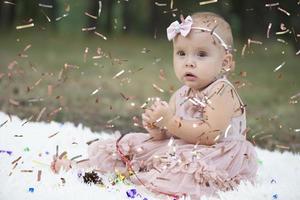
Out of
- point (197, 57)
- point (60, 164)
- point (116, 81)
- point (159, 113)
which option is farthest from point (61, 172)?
point (116, 81)

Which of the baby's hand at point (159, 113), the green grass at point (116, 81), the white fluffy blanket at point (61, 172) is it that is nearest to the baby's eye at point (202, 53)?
the baby's hand at point (159, 113)

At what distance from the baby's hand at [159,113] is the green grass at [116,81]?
1.67 ft

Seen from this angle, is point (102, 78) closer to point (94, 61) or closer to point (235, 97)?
Answer: point (94, 61)

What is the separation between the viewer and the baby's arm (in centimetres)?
110

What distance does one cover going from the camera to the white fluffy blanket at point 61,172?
1000 mm

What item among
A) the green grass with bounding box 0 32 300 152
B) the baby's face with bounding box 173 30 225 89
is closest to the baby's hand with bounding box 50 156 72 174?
the baby's face with bounding box 173 30 225 89

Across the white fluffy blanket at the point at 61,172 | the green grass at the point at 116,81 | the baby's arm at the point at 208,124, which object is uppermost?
the baby's arm at the point at 208,124

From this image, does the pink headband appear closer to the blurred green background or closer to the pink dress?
the pink dress

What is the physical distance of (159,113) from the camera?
1.08 metres

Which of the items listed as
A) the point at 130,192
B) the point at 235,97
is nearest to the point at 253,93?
the point at 235,97

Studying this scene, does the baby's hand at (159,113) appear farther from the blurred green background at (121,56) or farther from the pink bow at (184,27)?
the blurred green background at (121,56)

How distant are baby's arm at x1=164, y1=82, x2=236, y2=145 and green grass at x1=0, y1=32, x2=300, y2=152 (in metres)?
0.50

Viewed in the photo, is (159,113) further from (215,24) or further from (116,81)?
(116,81)

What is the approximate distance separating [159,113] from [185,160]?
0.09 metres
